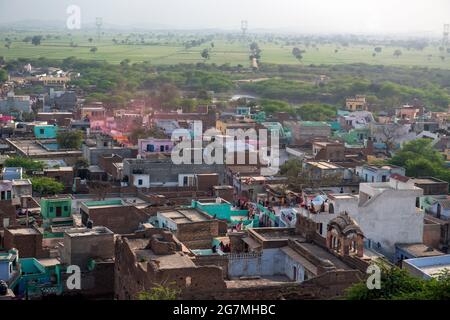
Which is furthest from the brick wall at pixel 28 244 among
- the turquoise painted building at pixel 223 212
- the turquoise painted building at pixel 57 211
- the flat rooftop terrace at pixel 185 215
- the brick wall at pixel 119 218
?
the turquoise painted building at pixel 223 212

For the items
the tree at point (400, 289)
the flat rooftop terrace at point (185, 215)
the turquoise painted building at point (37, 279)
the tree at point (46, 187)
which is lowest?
the turquoise painted building at point (37, 279)

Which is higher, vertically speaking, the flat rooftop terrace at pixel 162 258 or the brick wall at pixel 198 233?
the flat rooftop terrace at pixel 162 258

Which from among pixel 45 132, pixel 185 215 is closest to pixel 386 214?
pixel 185 215

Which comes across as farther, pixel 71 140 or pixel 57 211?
pixel 71 140

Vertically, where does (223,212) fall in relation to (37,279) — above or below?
above

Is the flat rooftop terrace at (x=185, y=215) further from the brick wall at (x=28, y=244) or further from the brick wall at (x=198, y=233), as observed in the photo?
the brick wall at (x=28, y=244)

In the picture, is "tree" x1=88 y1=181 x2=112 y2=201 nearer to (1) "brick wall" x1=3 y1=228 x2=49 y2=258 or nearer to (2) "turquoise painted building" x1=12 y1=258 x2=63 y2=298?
(1) "brick wall" x1=3 y1=228 x2=49 y2=258

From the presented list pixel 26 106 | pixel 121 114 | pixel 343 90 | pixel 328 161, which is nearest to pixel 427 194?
pixel 328 161

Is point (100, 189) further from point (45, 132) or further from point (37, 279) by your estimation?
point (45, 132)
